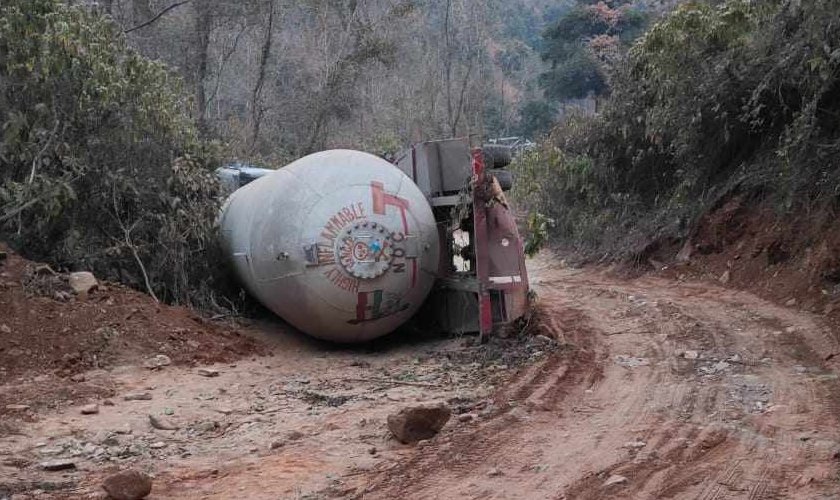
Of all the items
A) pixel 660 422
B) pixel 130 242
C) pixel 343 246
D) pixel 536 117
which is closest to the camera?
pixel 660 422

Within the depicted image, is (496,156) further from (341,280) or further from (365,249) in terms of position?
(341,280)

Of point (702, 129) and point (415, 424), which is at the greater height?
point (702, 129)

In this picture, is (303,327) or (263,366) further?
(303,327)

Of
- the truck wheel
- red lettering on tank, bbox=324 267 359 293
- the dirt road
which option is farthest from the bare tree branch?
the truck wheel

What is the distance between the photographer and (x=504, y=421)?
5.68 meters

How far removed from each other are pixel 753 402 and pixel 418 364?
10.1ft

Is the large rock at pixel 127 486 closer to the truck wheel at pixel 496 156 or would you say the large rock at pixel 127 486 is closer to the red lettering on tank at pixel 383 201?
the red lettering on tank at pixel 383 201

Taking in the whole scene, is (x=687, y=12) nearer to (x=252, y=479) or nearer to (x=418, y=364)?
(x=418, y=364)

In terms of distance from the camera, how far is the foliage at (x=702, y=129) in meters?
9.77

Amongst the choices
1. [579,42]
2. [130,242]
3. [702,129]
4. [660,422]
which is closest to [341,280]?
[130,242]

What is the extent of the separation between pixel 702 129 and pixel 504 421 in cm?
796

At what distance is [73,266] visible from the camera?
883 centimetres

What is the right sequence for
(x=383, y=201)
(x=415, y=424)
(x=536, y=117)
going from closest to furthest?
(x=415, y=424) < (x=383, y=201) < (x=536, y=117)

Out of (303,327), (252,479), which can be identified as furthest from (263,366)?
(252,479)
